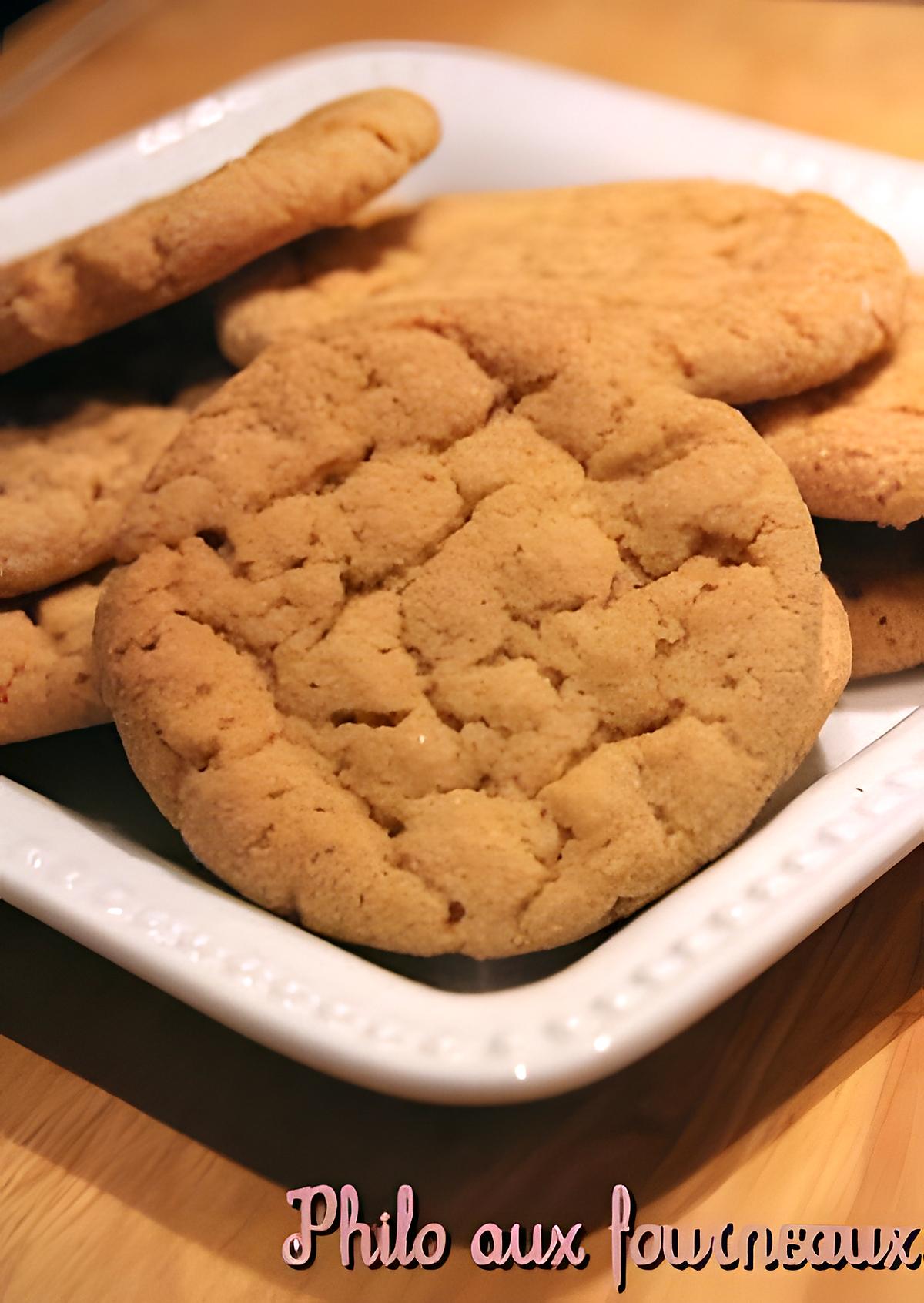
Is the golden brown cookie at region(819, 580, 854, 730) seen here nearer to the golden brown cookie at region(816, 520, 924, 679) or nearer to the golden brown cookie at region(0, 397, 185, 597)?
the golden brown cookie at region(816, 520, 924, 679)

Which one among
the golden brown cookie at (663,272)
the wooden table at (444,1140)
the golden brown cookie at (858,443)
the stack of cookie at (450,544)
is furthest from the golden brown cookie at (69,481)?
the golden brown cookie at (858,443)

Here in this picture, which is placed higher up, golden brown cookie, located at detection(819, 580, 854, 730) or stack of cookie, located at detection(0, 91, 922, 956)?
stack of cookie, located at detection(0, 91, 922, 956)

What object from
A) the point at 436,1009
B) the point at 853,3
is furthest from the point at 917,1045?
the point at 853,3

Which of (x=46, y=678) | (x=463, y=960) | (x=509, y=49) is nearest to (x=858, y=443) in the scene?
(x=463, y=960)

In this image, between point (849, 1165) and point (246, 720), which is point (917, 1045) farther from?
point (246, 720)

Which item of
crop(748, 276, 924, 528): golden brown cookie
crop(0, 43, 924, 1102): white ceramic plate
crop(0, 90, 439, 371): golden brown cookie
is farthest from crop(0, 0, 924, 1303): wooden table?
crop(0, 90, 439, 371): golden brown cookie

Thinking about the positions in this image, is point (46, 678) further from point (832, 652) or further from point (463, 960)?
point (832, 652)

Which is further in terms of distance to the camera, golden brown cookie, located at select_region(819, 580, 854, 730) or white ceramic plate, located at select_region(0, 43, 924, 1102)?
golden brown cookie, located at select_region(819, 580, 854, 730)
